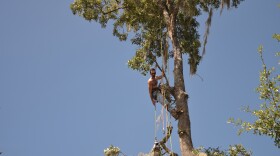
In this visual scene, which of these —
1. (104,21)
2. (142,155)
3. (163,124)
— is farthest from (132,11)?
(142,155)

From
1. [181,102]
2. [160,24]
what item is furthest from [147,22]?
[181,102]

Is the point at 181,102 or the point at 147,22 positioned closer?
the point at 181,102

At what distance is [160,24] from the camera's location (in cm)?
1359

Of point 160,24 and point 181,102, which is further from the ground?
point 160,24

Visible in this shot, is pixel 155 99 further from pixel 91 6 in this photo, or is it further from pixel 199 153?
pixel 91 6

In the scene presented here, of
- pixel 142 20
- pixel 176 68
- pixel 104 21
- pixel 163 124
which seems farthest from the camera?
pixel 104 21

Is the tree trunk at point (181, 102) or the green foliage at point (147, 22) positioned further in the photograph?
the green foliage at point (147, 22)

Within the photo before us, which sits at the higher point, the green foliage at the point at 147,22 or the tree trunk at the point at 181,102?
the green foliage at the point at 147,22

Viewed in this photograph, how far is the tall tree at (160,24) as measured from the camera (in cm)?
1189

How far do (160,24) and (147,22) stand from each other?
167 cm

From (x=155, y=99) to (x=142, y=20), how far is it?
186 inches

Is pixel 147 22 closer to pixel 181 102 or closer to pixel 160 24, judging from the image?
pixel 160 24

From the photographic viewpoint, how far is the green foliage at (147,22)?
14484 mm

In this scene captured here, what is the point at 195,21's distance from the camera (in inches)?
629
